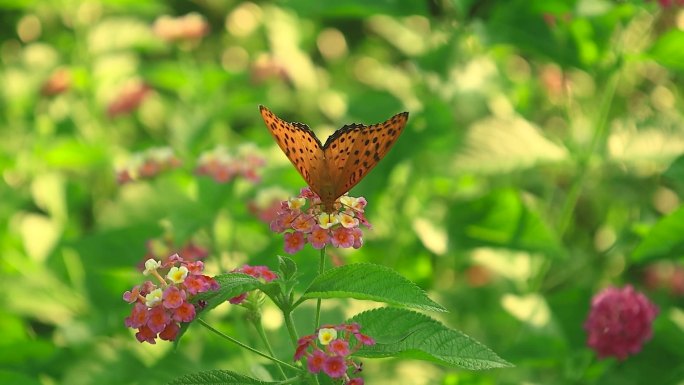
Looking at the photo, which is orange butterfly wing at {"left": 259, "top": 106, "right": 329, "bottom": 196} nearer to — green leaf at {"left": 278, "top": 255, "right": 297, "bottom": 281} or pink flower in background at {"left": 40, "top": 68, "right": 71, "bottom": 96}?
green leaf at {"left": 278, "top": 255, "right": 297, "bottom": 281}

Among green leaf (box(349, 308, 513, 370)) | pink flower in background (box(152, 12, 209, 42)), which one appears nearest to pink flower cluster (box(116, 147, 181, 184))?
pink flower in background (box(152, 12, 209, 42))

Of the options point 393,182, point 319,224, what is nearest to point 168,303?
point 319,224

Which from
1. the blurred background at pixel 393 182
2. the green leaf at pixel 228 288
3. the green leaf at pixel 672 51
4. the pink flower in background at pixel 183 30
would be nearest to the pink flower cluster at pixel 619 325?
the blurred background at pixel 393 182

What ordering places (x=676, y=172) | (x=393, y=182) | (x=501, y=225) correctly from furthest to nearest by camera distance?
(x=393, y=182) → (x=501, y=225) → (x=676, y=172)

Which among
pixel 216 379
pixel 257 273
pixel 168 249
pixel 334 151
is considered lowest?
pixel 168 249

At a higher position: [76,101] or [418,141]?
[418,141]

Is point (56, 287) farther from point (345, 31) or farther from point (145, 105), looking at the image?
point (345, 31)

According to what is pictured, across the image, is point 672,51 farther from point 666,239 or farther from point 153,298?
point 153,298

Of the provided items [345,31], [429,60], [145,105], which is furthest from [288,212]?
[345,31]
